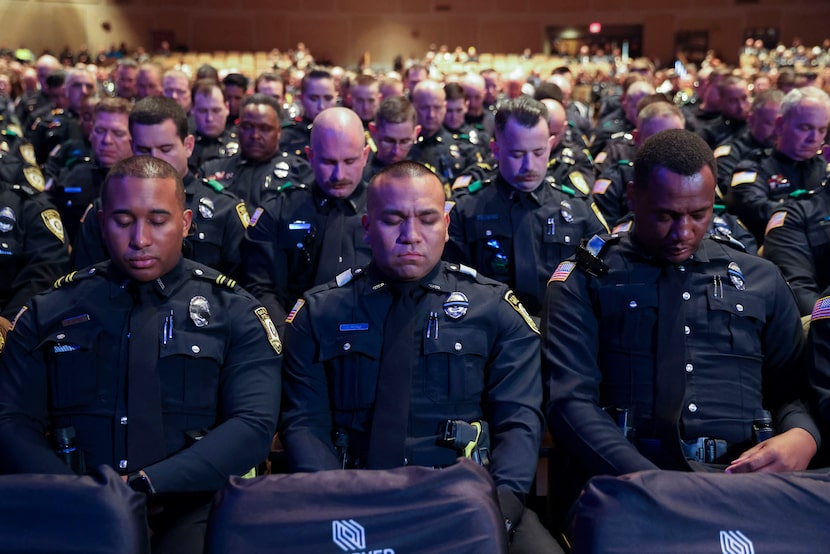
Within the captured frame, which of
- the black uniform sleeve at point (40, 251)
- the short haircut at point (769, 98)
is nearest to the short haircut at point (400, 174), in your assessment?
the black uniform sleeve at point (40, 251)

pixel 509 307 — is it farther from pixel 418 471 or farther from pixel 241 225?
pixel 241 225

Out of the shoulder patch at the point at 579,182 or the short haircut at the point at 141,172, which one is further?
the shoulder patch at the point at 579,182

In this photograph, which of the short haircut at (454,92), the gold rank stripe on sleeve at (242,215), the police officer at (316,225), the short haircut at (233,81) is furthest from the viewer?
the short haircut at (233,81)

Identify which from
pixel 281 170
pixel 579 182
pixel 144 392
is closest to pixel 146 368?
pixel 144 392

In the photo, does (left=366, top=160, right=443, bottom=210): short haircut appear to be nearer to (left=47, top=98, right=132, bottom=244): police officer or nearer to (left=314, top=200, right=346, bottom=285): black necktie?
(left=314, top=200, right=346, bottom=285): black necktie

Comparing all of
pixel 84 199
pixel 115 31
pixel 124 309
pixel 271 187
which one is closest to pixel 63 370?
pixel 124 309

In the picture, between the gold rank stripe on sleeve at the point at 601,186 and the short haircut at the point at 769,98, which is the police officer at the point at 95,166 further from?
the short haircut at the point at 769,98

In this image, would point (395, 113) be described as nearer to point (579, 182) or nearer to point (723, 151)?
point (579, 182)

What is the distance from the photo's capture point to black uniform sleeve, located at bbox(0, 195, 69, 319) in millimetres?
3707

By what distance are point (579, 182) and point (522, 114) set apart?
1.38m

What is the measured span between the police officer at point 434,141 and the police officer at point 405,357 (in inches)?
153

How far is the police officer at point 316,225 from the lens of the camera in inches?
151

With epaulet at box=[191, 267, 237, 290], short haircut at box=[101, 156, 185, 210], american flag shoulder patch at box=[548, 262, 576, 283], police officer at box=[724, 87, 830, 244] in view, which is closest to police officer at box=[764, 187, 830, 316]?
police officer at box=[724, 87, 830, 244]

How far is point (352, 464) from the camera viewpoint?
7.88 feet
